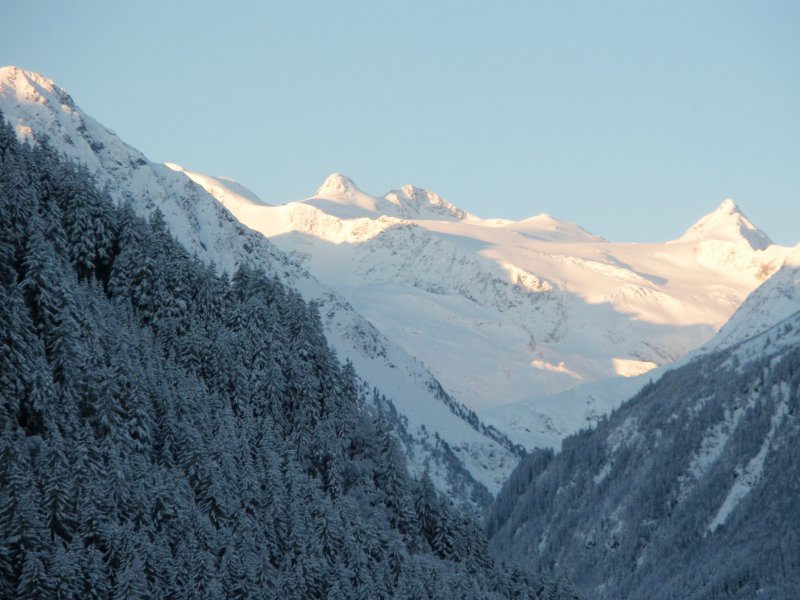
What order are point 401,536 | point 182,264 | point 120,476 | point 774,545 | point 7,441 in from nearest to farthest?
point 7,441, point 120,476, point 401,536, point 182,264, point 774,545

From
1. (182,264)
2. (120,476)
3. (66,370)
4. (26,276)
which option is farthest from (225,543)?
(182,264)

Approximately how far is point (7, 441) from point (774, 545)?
5817 inches

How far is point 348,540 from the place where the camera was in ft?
321

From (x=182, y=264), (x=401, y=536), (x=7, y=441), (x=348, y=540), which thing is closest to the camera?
(x=7, y=441)

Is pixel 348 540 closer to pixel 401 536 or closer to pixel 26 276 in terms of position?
pixel 401 536

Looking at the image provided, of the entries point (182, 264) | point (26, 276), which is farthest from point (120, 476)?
point (182, 264)

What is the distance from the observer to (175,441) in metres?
91.9

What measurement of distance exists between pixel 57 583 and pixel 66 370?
20352 mm

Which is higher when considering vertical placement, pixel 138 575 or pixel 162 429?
pixel 162 429

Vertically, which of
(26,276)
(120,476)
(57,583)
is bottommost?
(57,583)

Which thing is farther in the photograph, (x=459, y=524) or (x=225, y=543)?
(x=459, y=524)

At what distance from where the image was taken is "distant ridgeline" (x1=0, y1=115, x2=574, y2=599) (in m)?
76.8

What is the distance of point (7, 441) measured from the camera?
7550 centimetres

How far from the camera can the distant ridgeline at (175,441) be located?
252 ft
